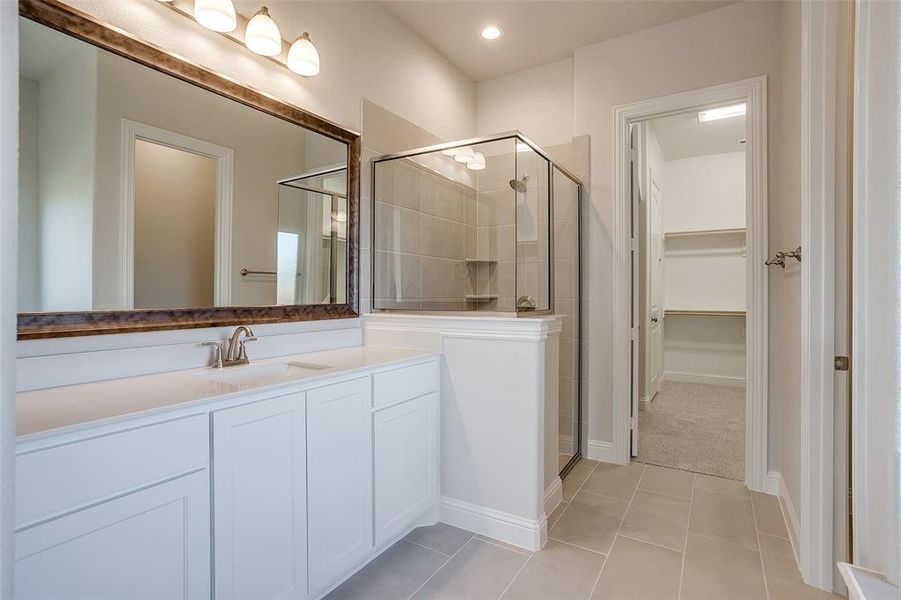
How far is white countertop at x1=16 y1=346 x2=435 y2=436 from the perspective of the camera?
99 cm

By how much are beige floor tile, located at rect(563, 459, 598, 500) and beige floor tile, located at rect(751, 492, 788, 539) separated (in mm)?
869

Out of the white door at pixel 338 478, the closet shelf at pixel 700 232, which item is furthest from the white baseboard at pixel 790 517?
the closet shelf at pixel 700 232

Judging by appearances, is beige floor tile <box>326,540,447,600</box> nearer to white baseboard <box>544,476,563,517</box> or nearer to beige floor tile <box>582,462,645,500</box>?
white baseboard <box>544,476,563,517</box>

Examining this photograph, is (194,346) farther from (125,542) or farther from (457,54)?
(457,54)

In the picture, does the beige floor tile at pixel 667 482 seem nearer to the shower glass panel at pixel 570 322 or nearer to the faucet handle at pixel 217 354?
the shower glass panel at pixel 570 322

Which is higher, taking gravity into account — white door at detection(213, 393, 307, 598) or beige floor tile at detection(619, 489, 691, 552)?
white door at detection(213, 393, 307, 598)

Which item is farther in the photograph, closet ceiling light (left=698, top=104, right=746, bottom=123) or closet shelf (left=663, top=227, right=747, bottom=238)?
closet shelf (left=663, top=227, right=747, bottom=238)

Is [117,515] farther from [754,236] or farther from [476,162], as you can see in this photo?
[754,236]

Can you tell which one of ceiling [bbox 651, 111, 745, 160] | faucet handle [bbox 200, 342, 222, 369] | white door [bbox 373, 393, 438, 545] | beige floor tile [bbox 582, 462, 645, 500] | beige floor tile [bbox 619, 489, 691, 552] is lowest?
beige floor tile [bbox 619, 489, 691, 552]

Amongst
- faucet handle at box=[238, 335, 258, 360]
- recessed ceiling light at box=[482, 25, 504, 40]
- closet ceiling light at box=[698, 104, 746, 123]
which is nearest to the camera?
faucet handle at box=[238, 335, 258, 360]

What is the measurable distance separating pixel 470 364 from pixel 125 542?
1377 millimetres

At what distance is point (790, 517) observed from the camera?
82.7 inches

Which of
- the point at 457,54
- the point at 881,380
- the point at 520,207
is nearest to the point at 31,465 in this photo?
the point at 881,380

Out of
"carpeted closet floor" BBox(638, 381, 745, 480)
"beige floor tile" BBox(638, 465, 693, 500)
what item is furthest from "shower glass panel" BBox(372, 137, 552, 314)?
"carpeted closet floor" BBox(638, 381, 745, 480)
